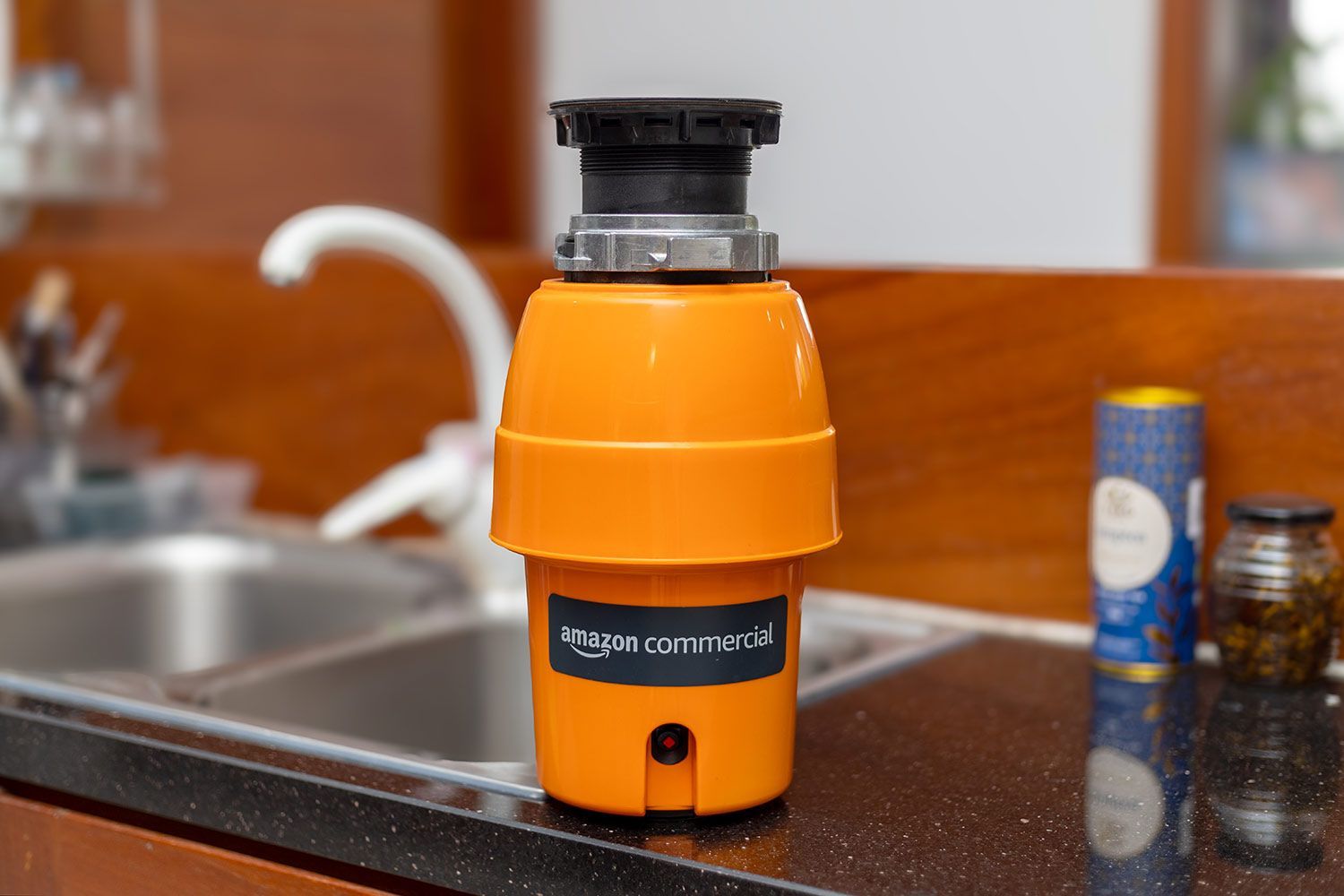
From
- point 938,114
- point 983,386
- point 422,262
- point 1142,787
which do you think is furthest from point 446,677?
point 938,114

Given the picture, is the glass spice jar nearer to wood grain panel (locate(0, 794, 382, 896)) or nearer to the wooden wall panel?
wood grain panel (locate(0, 794, 382, 896))

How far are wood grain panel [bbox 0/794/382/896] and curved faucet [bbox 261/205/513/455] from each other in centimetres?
37

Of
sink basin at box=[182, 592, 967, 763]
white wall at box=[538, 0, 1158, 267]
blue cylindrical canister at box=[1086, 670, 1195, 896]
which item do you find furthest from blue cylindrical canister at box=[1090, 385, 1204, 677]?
white wall at box=[538, 0, 1158, 267]

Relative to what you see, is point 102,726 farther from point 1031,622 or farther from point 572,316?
point 1031,622

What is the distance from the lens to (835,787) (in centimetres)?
74

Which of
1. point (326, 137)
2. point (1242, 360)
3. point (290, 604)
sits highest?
point (326, 137)

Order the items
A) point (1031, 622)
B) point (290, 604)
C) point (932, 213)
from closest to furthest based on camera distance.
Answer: point (1031, 622) < point (290, 604) < point (932, 213)

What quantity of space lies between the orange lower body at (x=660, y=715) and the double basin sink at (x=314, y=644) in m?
0.06

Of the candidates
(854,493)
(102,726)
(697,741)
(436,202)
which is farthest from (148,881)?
(436,202)

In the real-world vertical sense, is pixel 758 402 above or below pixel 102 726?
above

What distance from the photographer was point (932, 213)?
6.16 feet

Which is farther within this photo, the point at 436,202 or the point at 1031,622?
the point at 436,202

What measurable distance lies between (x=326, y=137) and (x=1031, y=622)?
122cm

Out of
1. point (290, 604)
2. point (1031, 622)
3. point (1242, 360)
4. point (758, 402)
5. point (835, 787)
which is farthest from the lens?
point (290, 604)
